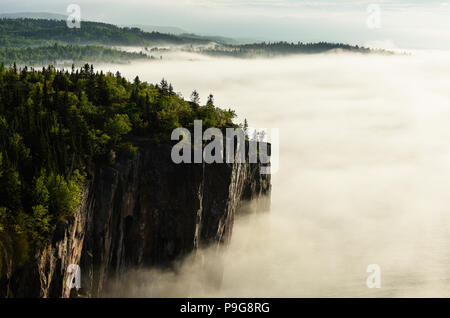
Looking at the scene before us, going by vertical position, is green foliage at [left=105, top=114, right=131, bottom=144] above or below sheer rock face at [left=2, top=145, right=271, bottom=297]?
above

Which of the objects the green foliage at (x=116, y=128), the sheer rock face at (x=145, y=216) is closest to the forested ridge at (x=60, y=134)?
the green foliage at (x=116, y=128)

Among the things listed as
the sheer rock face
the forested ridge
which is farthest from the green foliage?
the sheer rock face

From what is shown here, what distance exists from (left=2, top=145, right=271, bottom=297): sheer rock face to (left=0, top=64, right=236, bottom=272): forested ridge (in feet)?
10.4

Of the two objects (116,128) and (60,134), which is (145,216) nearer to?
(116,128)

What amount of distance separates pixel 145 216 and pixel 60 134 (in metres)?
19.7

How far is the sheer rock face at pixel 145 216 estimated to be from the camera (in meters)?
70.1

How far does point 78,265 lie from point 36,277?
13337 millimetres

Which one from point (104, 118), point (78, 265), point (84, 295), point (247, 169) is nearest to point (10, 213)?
point (78, 265)

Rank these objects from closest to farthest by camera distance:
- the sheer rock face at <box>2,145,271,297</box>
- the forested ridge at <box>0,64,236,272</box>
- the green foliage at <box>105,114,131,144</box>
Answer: the forested ridge at <box>0,64,236,272</box>, the sheer rock face at <box>2,145,271,297</box>, the green foliage at <box>105,114,131,144</box>

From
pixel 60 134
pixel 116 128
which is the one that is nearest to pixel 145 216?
pixel 116 128

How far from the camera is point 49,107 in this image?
3258 inches

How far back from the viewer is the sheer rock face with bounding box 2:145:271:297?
70062mm

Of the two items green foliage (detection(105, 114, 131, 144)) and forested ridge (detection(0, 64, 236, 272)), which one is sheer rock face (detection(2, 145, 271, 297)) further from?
green foliage (detection(105, 114, 131, 144))

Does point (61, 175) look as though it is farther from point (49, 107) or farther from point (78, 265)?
point (49, 107)
